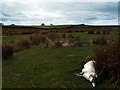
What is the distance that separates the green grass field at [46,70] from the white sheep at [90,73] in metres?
0.18

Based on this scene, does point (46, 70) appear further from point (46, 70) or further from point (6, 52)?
point (6, 52)

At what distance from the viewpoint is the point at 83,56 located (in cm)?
1667

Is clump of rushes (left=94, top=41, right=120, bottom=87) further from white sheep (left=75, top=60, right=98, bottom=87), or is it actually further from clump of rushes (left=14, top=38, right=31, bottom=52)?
clump of rushes (left=14, top=38, right=31, bottom=52)

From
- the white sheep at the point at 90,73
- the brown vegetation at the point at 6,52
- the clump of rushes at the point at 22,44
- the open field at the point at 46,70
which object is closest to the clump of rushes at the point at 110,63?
the white sheep at the point at 90,73

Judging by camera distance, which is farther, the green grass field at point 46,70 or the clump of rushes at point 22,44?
the clump of rushes at point 22,44

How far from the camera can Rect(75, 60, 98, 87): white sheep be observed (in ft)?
42.9

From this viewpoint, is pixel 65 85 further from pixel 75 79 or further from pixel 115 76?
pixel 115 76

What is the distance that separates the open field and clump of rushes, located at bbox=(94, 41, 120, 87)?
17.9 inches

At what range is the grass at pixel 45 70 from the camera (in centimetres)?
1291

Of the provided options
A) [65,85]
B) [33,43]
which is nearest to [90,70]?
[65,85]

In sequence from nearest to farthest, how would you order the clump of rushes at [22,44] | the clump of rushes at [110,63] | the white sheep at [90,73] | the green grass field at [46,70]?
the green grass field at [46,70], the white sheep at [90,73], the clump of rushes at [110,63], the clump of rushes at [22,44]

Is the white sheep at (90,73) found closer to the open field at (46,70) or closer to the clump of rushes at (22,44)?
the open field at (46,70)

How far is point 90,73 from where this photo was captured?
13.5 m

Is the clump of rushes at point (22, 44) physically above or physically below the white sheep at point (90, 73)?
above
